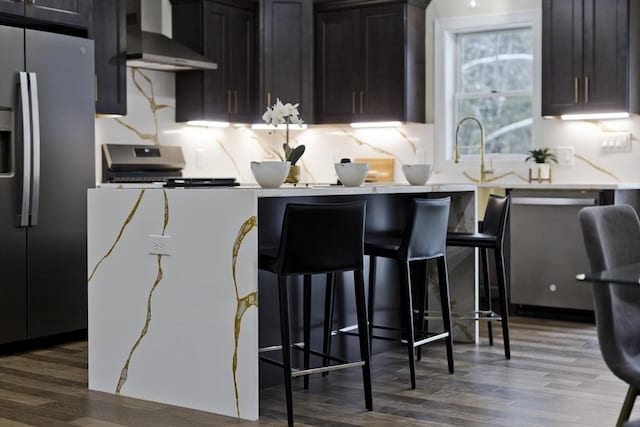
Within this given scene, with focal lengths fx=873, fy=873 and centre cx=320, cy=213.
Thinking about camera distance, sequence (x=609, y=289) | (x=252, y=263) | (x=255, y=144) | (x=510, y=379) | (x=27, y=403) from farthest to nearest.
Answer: (x=255, y=144) < (x=510, y=379) < (x=27, y=403) < (x=252, y=263) < (x=609, y=289)

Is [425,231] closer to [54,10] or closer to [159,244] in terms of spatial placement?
[159,244]

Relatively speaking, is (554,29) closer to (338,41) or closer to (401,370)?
(338,41)

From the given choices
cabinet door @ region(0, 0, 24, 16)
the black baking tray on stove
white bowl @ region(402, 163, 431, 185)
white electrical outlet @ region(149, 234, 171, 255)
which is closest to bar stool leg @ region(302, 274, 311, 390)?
the black baking tray on stove

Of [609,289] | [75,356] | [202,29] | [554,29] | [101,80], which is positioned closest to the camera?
[609,289]

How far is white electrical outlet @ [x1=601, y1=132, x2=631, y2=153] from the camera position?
5.99m

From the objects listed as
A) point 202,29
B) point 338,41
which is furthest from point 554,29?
point 202,29

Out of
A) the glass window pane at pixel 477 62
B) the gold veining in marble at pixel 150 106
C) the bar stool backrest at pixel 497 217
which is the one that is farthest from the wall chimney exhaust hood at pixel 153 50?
the bar stool backrest at pixel 497 217

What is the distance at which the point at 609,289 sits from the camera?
7.12ft

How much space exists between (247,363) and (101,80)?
2789 mm

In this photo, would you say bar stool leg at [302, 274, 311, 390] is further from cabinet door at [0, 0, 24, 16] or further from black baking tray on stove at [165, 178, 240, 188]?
cabinet door at [0, 0, 24, 16]

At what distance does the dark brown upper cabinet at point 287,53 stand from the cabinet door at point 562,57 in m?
1.89

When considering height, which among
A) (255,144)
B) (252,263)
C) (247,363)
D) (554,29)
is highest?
(554,29)

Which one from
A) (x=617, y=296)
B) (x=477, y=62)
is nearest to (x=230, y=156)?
(x=477, y=62)

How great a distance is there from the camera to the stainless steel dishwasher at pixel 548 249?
564cm
